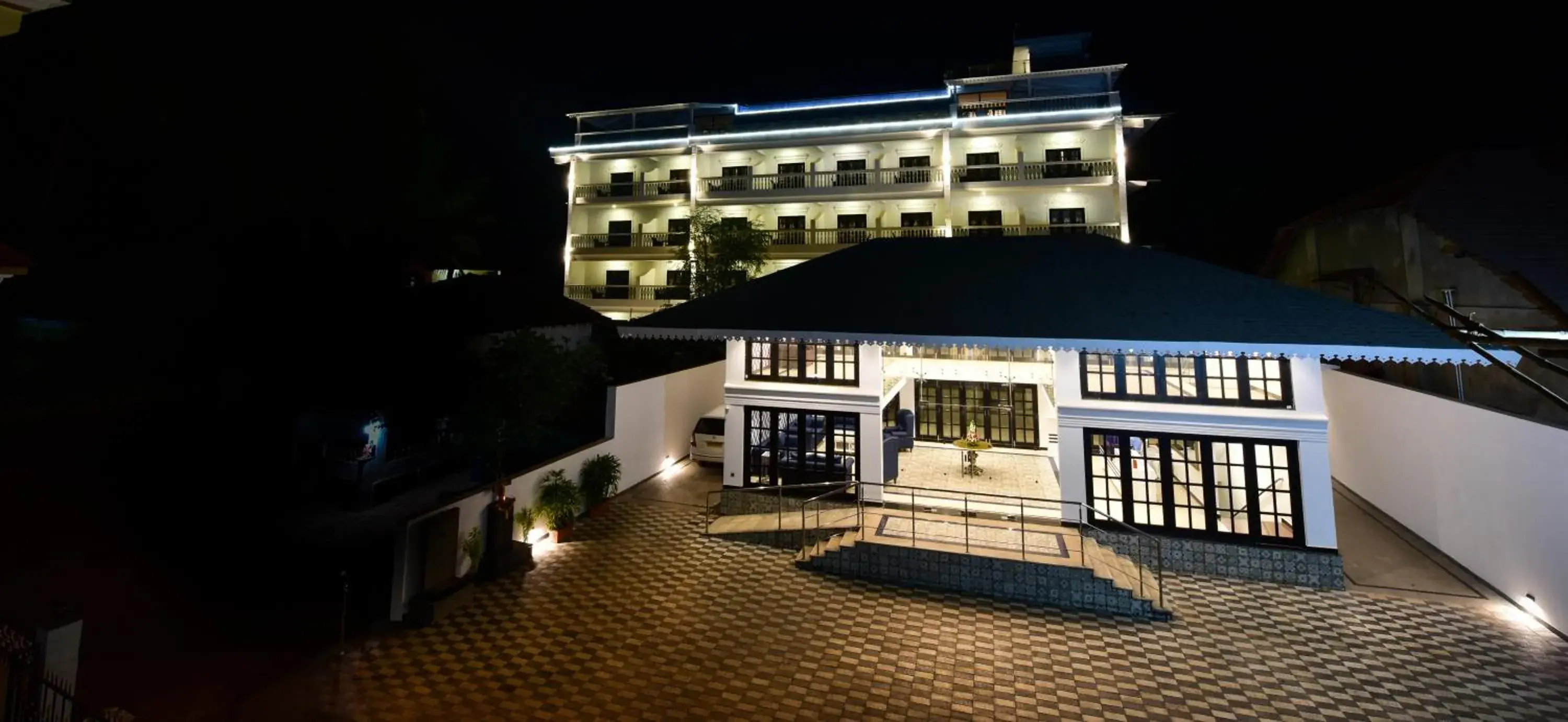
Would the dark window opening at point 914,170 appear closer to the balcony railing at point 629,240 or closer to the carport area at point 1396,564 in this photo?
the balcony railing at point 629,240

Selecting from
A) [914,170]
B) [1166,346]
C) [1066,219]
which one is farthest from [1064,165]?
[1166,346]

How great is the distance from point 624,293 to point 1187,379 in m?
20.8

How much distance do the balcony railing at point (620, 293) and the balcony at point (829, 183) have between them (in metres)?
Result: 4.76

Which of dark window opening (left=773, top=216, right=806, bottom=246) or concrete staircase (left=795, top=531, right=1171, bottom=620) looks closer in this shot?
concrete staircase (left=795, top=531, right=1171, bottom=620)

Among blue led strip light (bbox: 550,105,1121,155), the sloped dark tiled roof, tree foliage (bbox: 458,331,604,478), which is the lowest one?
tree foliage (bbox: 458,331,604,478)

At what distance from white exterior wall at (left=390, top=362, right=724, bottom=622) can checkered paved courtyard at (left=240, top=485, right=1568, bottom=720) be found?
1020 millimetres

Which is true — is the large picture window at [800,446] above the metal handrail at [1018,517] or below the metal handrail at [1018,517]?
above

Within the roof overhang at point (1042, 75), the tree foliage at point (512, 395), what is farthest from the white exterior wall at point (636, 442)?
the roof overhang at point (1042, 75)

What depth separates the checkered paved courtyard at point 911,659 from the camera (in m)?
5.16

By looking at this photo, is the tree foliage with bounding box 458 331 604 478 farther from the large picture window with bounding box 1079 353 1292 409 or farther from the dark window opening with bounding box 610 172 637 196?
the dark window opening with bounding box 610 172 637 196

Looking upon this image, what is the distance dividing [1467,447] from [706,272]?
1827cm

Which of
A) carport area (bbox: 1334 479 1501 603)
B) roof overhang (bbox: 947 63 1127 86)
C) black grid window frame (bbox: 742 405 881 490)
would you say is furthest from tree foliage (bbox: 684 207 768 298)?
carport area (bbox: 1334 479 1501 603)

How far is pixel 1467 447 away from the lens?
25.2ft

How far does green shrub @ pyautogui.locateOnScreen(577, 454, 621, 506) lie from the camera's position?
1020 cm
